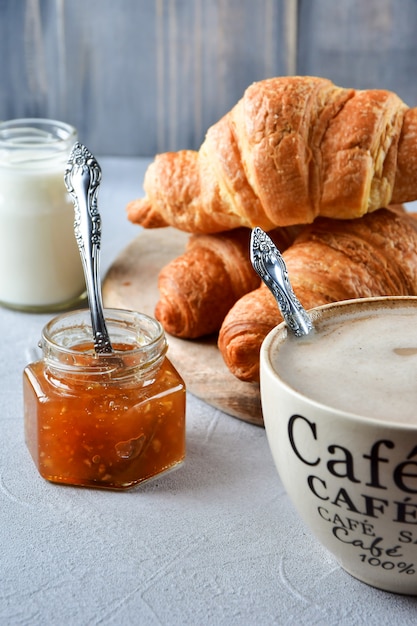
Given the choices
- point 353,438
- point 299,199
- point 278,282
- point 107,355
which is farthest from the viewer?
point 299,199

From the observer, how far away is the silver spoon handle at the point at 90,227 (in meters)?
1.07

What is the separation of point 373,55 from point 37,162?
137 cm

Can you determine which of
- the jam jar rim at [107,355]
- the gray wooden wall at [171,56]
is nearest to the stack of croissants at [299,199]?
the jam jar rim at [107,355]

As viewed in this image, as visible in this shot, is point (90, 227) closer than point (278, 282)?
No

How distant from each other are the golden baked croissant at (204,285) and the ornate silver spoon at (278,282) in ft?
1.23

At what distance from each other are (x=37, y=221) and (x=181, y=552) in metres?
0.67

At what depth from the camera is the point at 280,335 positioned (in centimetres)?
87

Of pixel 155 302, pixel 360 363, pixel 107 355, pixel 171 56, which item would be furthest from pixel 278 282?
pixel 171 56

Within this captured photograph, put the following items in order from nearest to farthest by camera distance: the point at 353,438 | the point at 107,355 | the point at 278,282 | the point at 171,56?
the point at 353,438 < the point at 278,282 < the point at 107,355 < the point at 171,56

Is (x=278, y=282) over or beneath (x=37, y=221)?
over

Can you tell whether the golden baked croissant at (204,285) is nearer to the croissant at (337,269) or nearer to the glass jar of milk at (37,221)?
the croissant at (337,269)

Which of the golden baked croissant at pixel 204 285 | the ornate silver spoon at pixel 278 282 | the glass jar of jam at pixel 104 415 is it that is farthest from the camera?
the golden baked croissant at pixel 204 285

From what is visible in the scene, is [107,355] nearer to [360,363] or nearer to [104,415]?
[104,415]

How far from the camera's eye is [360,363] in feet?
2.71
